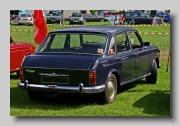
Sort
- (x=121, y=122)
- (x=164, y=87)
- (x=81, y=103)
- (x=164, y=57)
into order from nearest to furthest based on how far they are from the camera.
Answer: (x=121, y=122) → (x=81, y=103) → (x=164, y=87) → (x=164, y=57)

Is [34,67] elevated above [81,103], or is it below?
above

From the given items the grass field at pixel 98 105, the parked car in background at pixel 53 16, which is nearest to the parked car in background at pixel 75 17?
the parked car in background at pixel 53 16

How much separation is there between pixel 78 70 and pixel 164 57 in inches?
347

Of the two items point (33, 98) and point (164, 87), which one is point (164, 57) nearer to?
point (164, 87)

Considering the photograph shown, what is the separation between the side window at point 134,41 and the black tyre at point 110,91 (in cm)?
156

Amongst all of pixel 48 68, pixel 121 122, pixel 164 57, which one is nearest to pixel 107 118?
pixel 121 122

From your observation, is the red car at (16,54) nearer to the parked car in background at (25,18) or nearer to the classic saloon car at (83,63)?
the classic saloon car at (83,63)

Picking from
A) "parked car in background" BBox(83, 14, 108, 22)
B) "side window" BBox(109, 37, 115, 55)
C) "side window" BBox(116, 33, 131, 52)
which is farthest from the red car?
"parked car in background" BBox(83, 14, 108, 22)

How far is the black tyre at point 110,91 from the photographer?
777 cm

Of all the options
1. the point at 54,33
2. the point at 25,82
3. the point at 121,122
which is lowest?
the point at 121,122

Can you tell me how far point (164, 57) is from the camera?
616 inches

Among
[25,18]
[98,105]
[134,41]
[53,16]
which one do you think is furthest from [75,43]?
[25,18]

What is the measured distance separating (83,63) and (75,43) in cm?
106

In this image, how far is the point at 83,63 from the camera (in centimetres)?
749
